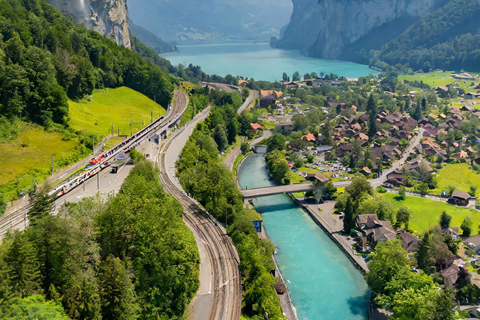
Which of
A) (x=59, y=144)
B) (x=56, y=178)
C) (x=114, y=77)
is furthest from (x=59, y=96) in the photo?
(x=114, y=77)

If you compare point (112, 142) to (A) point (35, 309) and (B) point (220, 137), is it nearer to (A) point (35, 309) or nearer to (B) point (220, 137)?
(B) point (220, 137)

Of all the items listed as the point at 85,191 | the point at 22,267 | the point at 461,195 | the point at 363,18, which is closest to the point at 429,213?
the point at 461,195

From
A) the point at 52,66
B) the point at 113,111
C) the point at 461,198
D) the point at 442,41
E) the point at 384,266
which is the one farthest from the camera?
the point at 442,41

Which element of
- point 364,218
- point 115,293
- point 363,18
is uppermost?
point 363,18

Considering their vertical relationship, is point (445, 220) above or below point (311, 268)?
above

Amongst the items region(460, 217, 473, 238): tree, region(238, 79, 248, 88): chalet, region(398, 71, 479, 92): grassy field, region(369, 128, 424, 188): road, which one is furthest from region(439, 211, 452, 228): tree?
region(238, 79, 248, 88): chalet

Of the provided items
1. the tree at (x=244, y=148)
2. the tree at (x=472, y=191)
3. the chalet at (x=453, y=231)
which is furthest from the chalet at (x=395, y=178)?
the tree at (x=244, y=148)
